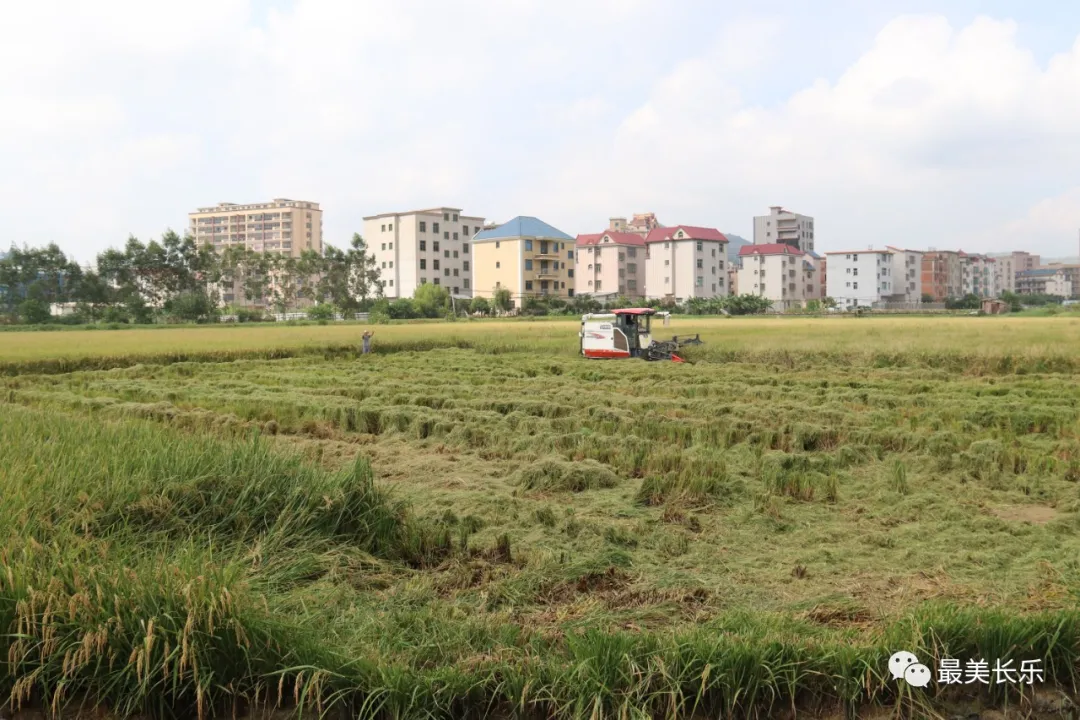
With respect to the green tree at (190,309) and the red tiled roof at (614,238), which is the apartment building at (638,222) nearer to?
the red tiled roof at (614,238)

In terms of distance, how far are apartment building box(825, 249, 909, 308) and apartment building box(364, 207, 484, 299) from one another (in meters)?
35.8

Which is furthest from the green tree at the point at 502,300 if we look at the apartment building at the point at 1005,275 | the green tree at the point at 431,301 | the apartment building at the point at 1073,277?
the apartment building at the point at 1073,277

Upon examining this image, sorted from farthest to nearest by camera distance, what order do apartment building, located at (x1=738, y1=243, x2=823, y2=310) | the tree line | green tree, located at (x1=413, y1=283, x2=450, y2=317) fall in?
apartment building, located at (x1=738, y1=243, x2=823, y2=310) < green tree, located at (x1=413, y1=283, x2=450, y2=317) < the tree line

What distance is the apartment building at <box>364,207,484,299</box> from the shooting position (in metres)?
71.9

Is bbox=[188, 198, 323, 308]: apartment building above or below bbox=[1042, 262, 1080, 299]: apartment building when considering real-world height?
above

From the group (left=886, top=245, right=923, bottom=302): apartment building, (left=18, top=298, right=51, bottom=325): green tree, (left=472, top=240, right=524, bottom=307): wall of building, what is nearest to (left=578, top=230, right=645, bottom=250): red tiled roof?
(left=472, top=240, right=524, bottom=307): wall of building

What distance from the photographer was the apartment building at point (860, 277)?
80250 mm

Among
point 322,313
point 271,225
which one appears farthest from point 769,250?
point 271,225

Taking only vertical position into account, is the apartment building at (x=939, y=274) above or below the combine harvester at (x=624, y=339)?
above

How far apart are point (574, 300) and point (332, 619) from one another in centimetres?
6395

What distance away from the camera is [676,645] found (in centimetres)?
346

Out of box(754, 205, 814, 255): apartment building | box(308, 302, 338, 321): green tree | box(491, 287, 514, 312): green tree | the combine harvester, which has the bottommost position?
the combine harvester

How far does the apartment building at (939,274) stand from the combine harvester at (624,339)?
7304cm

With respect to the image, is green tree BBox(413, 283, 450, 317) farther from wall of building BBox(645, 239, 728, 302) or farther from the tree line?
wall of building BBox(645, 239, 728, 302)
